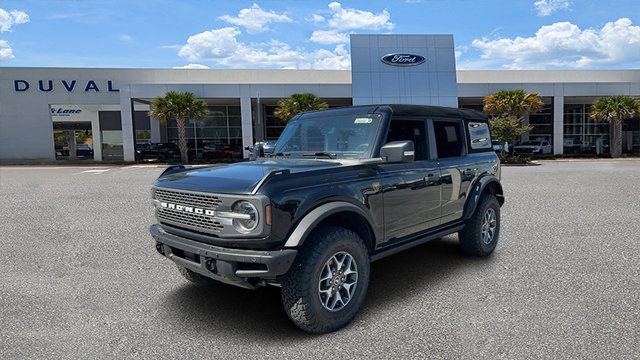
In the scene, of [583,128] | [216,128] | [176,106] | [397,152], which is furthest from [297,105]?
[583,128]

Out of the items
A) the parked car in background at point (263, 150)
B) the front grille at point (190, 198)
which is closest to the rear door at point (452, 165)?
the parked car in background at point (263, 150)

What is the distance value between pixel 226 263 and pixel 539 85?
34344 millimetres

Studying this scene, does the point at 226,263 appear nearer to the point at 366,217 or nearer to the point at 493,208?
the point at 366,217

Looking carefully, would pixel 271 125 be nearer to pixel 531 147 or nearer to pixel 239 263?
pixel 531 147

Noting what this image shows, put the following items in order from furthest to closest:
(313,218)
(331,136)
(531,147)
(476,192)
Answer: (531,147) → (476,192) → (331,136) → (313,218)

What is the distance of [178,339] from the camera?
11.0 ft

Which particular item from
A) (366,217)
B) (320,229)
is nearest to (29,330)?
(320,229)

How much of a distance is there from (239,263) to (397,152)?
5.53 feet

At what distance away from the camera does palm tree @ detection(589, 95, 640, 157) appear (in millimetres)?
29828

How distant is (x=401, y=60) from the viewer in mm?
32625

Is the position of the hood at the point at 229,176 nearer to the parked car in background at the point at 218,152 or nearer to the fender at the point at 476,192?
the fender at the point at 476,192

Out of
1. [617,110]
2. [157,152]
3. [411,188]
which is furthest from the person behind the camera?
[157,152]

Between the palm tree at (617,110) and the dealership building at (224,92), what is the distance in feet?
4.71

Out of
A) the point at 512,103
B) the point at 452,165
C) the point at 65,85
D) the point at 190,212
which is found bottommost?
the point at 190,212
